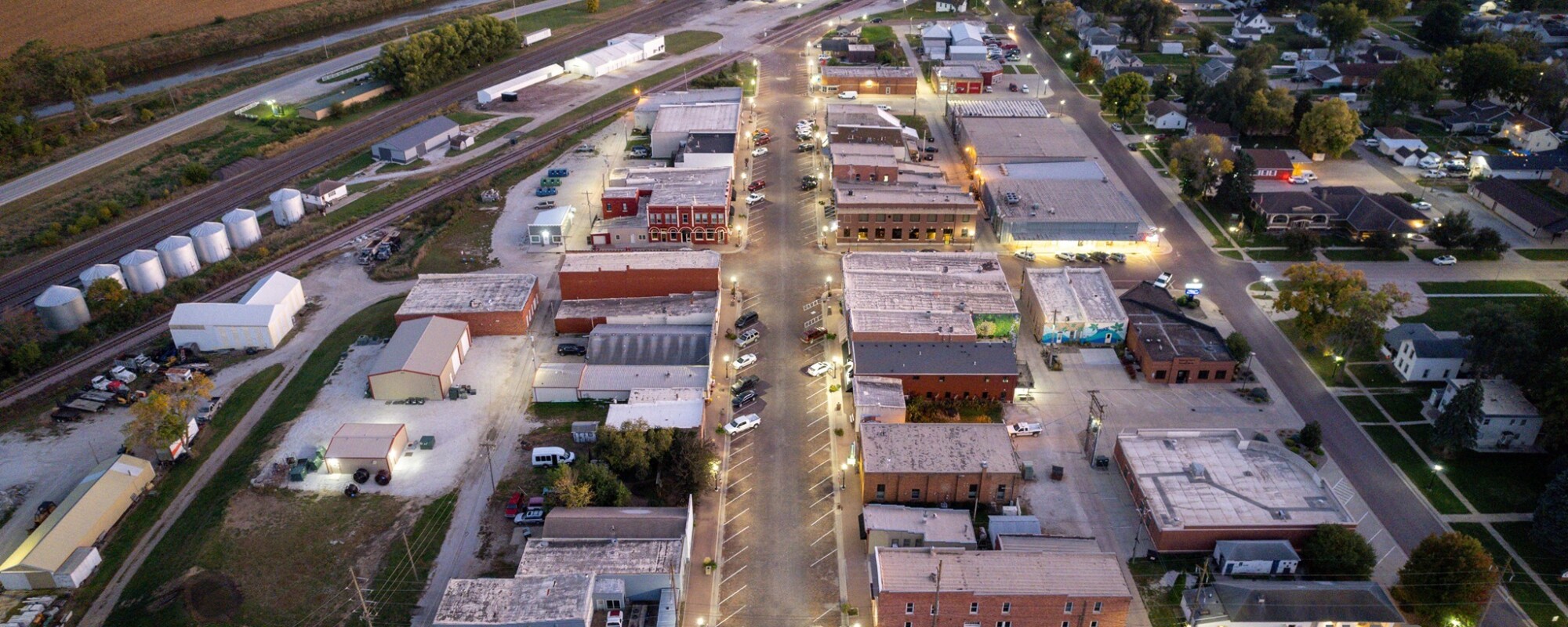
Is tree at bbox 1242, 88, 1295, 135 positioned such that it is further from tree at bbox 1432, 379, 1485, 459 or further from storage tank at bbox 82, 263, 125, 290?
storage tank at bbox 82, 263, 125, 290

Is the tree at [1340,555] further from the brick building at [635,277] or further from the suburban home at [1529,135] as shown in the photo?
the suburban home at [1529,135]

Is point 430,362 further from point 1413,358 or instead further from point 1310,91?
point 1310,91

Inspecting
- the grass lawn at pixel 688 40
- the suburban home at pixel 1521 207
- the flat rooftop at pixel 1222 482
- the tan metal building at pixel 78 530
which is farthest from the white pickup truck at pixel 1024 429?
the grass lawn at pixel 688 40

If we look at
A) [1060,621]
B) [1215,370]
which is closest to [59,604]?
[1060,621]

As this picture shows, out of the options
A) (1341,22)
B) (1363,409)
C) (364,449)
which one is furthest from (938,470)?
(1341,22)

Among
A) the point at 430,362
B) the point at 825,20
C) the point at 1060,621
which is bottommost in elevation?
the point at 1060,621

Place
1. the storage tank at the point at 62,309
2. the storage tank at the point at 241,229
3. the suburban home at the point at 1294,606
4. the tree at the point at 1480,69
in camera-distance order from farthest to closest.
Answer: the tree at the point at 1480,69 → the storage tank at the point at 241,229 → the storage tank at the point at 62,309 → the suburban home at the point at 1294,606
